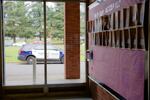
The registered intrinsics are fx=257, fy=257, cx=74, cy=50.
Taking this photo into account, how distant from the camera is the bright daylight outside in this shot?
6.90m

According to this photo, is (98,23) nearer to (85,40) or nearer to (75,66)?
(85,40)

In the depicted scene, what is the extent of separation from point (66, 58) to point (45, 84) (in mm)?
948

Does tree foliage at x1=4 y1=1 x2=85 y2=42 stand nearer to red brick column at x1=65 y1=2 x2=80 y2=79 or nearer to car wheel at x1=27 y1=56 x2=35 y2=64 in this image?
red brick column at x1=65 y1=2 x2=80 y2=79

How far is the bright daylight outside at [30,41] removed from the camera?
6.90 meters

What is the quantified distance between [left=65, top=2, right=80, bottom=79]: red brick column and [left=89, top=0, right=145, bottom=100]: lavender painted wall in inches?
56.2

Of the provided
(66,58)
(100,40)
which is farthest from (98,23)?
(66,58)

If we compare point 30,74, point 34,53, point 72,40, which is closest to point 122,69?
point 72,40

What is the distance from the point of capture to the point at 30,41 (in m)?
7.02

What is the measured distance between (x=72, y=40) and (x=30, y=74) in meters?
1.51

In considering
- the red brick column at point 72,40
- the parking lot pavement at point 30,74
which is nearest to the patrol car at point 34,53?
the parking lot pavement at point 30,74

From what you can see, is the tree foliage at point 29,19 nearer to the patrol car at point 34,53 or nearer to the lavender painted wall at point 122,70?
the patrol car at point 34,53

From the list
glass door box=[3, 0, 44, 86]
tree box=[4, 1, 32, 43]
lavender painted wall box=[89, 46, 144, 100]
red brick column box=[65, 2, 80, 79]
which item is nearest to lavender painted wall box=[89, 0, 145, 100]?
lavender painted wall box=[89, 46, 144, 100]

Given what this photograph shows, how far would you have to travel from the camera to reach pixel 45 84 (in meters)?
7.04

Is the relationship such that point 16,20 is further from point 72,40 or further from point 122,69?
point 122,69
